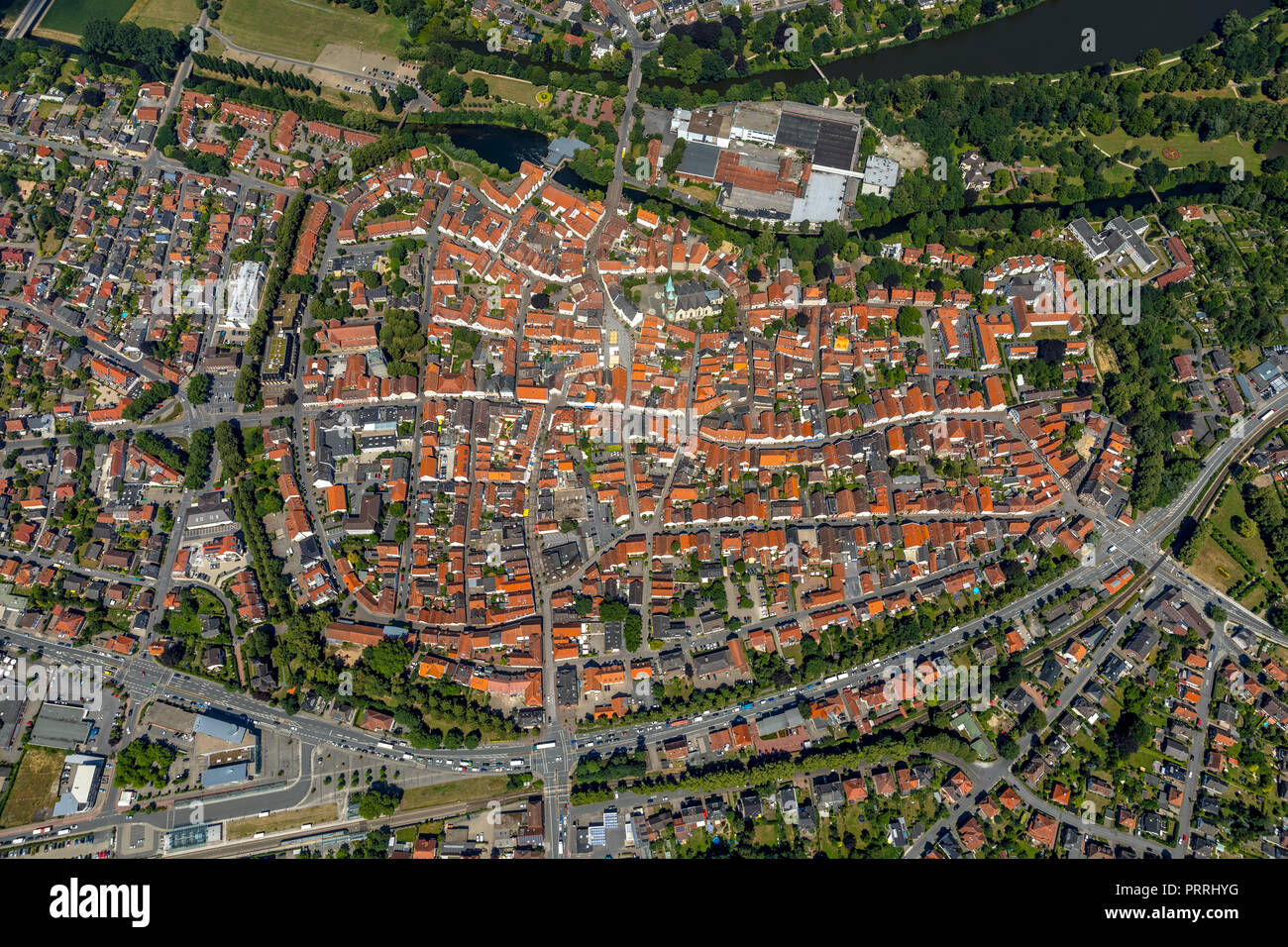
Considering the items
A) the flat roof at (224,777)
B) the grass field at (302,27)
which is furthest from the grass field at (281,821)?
the grass field at (302,27)

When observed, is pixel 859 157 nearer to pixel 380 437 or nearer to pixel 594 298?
pixel 594 298

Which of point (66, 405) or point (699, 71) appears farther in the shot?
point (699, 71)

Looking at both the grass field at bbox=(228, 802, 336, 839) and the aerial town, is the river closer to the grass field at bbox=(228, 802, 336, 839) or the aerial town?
the aerial town

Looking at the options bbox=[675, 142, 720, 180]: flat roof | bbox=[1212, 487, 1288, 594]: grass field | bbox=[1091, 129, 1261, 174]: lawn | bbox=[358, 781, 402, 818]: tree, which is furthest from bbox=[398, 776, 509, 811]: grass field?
bbox=[1091, 129, 1261, 174]: lawn

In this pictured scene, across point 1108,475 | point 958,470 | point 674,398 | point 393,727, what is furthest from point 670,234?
point 393,727

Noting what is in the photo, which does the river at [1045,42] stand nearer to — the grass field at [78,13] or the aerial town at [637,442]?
the aerial town at [637,442]

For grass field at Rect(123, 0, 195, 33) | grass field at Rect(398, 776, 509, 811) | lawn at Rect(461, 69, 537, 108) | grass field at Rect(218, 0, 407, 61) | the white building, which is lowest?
grass field at Rect(398, 776, 509, 811)
